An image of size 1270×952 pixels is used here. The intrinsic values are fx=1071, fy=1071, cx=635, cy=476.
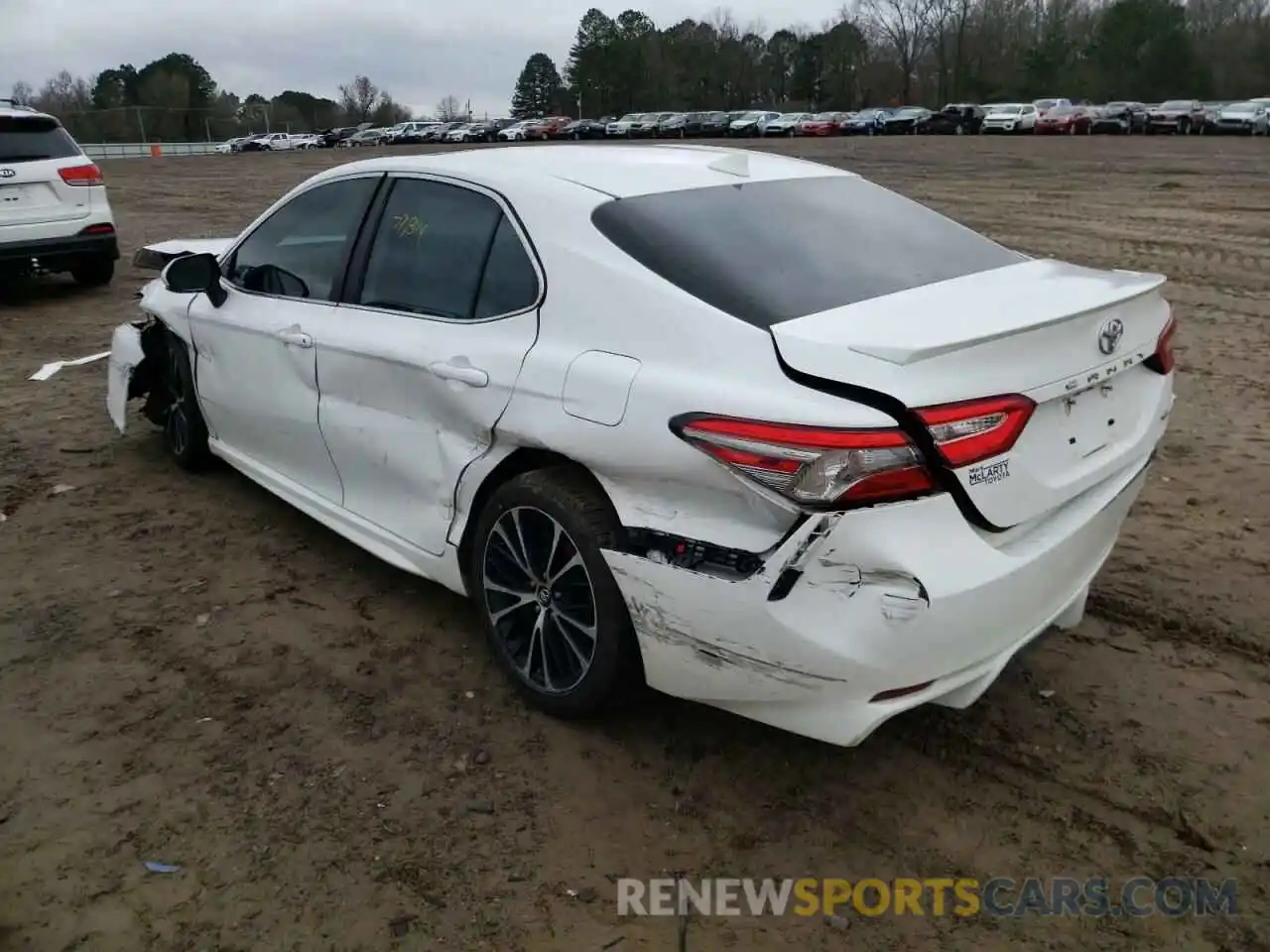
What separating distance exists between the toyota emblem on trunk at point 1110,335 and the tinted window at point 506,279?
5.19 ft

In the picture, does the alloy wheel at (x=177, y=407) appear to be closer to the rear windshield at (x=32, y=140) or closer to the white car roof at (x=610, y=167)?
the white car roof at (x=610, y=167)

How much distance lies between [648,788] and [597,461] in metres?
0.94

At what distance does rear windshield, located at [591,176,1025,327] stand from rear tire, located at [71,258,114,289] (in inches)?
379

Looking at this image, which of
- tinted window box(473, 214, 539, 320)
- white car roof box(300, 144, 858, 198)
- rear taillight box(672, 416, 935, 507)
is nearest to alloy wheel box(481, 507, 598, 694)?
tinted window box(473, 214, 539, 320)

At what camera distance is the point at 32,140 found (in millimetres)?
10000

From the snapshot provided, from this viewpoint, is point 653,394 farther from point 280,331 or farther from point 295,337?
point 280,331

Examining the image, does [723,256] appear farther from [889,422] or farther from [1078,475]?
[1078,475]

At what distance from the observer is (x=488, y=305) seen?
3336 mm

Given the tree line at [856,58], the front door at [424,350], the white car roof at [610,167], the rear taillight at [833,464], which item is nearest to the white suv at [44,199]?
the white car roof at [610,167]

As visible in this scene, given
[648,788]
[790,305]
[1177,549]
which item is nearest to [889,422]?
[790,305]

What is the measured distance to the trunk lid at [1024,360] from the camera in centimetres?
251

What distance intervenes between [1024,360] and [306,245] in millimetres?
2902

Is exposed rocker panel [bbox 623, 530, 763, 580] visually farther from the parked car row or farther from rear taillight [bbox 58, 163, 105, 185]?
the parked car row

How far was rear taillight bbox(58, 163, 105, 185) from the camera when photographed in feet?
33.1
